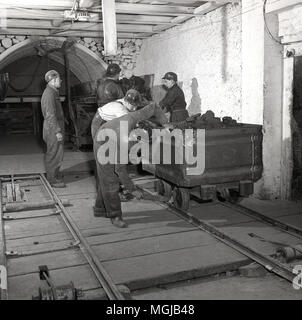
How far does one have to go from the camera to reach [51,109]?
8305mm

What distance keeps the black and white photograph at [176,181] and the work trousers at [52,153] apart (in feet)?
0.10

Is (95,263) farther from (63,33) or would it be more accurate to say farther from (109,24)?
(63,33)

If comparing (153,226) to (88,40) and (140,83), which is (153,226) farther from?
(88,40)

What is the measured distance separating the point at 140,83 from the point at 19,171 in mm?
4556

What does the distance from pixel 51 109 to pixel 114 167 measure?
3177 millimetres

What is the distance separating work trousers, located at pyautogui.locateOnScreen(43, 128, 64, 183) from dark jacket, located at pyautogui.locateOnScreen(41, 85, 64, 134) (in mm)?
121

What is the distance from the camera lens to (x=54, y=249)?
510cm

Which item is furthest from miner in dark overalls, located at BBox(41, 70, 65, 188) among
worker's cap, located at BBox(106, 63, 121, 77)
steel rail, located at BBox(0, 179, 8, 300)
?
steel rail, located at BBox(0, 179, 8, 300)

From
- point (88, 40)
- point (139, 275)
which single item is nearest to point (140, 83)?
point (88, 40)

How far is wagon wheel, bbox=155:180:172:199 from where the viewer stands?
23.6 feet

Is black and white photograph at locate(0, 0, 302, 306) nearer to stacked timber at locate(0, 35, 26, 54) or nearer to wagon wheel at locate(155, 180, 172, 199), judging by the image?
wagon wheel at locate(155, 180, 172, 199)
